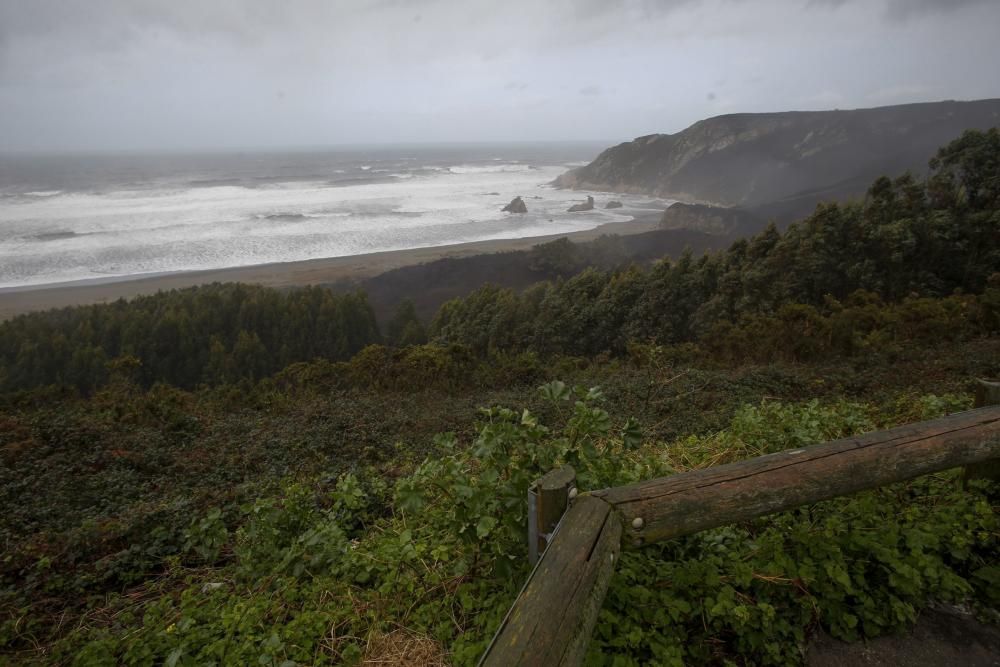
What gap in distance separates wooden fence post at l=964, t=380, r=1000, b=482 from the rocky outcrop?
63955mm

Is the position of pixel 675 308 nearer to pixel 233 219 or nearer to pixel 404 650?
pixel 404 650

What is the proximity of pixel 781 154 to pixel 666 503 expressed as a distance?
97370 millimetres

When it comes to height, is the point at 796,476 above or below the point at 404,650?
above

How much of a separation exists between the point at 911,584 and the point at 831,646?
44 cm

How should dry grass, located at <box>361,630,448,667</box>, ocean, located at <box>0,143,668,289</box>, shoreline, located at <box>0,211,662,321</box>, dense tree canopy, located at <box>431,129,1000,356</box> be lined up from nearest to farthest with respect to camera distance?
dry grass, located at <box>361,630,448,667</box>
dense tree canopy, located at <box>431,129,1000,356</box>
shoreline, located at <box>0,211,662,321</box>
ocean, located at <box>0,143,668,289</box>

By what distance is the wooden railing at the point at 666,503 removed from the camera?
61.5 inches

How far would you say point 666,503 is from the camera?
204 centimetres

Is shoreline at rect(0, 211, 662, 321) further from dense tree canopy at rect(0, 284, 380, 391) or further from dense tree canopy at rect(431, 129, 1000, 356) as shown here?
dense tree canopy at rect(431, 129, 1000, 356)

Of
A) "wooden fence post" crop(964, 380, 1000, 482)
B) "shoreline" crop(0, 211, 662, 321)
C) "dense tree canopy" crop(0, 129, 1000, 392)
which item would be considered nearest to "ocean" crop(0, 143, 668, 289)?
"shoreline" crop(0, 211, 662, 321)

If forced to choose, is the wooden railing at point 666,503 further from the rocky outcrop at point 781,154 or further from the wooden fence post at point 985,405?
the rocky outcrop at point 781,154

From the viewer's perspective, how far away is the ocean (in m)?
36.0

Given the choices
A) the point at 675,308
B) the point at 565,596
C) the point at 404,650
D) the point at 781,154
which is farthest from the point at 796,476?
the point at 781,154

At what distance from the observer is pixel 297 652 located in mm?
2488

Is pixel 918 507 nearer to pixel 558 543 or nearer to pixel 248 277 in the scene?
pixel 558 543
